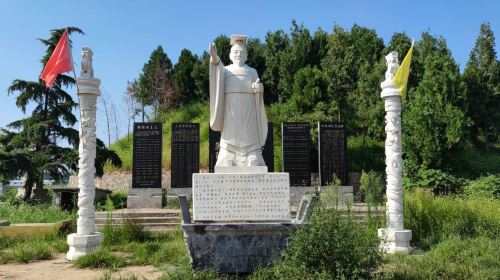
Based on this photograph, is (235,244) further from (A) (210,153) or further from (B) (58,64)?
(A) (210,153)

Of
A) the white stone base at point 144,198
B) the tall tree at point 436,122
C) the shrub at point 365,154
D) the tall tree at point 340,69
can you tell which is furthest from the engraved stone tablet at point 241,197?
the tall tree at point 340,69

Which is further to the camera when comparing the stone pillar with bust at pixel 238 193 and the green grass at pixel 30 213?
the green grass at pixel 30 213

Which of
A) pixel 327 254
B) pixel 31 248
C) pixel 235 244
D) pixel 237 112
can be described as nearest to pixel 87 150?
pixel 31 248

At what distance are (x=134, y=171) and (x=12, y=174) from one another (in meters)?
3.47

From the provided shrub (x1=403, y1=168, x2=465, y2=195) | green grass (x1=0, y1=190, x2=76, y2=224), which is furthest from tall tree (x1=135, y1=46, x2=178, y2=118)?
shrub (x1=403, y1=168, x2=465, y2=195)

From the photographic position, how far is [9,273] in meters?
6.38

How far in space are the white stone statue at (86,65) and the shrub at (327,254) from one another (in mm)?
5418

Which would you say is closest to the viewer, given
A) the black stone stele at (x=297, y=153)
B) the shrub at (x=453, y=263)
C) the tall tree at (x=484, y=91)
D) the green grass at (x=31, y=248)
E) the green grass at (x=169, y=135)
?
the shrub at (x=453, y=263)

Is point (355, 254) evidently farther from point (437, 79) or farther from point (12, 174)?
point (437, 79)

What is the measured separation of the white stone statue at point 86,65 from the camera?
8.25 meters

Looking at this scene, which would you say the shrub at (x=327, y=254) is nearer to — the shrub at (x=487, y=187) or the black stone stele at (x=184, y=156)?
the black stone stele at (x=184, y=156)

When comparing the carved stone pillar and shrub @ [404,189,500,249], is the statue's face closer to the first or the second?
the carved stone pillar

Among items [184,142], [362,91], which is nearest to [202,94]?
[362,91]

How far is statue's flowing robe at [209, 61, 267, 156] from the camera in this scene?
245 inches
